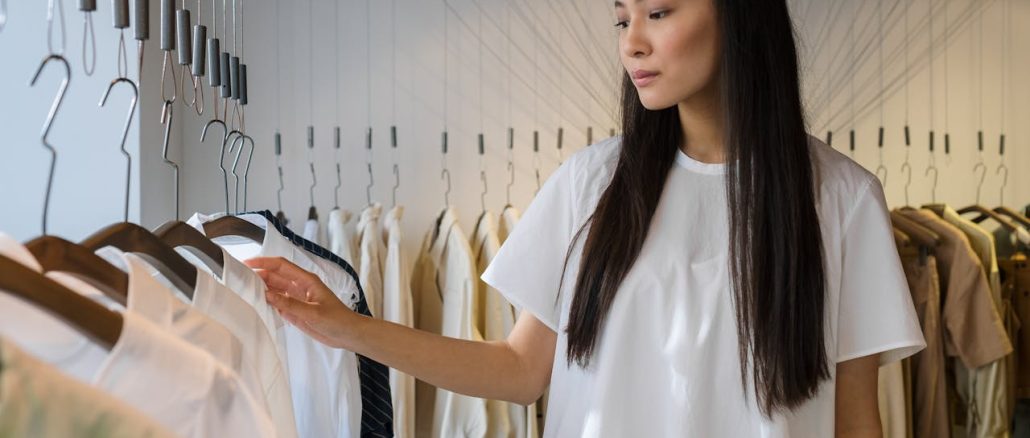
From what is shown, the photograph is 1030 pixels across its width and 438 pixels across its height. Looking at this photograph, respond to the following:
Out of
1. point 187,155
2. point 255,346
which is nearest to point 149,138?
point 187,155

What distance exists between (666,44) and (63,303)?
32.3 inches

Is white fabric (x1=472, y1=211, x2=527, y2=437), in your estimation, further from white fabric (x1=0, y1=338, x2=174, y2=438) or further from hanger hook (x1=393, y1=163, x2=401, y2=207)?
white fabric (x1=0, y1=338, x2=174, y2=438)

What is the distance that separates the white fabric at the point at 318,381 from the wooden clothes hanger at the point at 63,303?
61 cm

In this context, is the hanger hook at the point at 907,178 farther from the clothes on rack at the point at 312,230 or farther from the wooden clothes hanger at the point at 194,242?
the wooden clothes hanger at the point at 194,242

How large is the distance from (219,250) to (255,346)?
143 mm

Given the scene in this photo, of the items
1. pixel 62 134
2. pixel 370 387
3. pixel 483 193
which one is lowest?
pixel 370 387

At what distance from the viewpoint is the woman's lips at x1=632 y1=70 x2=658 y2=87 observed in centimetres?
126

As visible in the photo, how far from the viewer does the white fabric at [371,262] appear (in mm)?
2443

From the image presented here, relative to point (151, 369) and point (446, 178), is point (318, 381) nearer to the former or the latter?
point (151, 369)

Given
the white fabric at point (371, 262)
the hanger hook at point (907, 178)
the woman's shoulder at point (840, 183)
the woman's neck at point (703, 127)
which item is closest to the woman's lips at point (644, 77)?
the woman's neck at point (703, 127)

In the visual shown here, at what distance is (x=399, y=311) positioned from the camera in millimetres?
2408

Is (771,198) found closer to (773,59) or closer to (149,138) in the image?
(773,59)

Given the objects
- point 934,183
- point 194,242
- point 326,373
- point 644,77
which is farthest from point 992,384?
point 194,242

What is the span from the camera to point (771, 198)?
4.37ft
